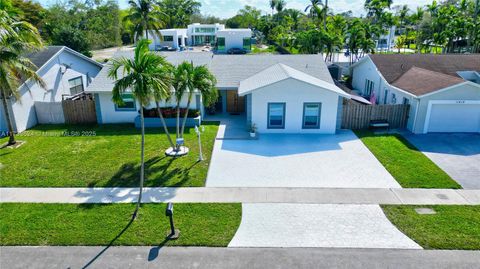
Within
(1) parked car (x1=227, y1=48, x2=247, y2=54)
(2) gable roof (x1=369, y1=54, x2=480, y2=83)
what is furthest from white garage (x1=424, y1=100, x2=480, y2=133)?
(1) parked car (x1=227, y1=48, x2=247, y2=54)

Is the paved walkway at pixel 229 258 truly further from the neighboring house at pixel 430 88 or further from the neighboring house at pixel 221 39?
the neighboring house at pixel 221 39

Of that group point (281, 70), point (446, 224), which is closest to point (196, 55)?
point (281, 70)

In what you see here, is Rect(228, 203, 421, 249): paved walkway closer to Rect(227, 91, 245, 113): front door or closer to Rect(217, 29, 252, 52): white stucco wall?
Rect(227, 91, 245, 113): front door

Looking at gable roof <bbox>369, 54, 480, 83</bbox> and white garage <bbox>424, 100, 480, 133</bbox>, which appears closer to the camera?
white garage <bbox>424, 100, 480, 133</bbox>

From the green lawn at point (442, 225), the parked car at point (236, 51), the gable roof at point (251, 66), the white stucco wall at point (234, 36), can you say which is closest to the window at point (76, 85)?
the gable roof at point (251, 66)

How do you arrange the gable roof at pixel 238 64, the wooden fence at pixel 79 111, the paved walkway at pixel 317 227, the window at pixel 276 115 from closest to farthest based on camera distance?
the paved walkway at pixel 317 227, the window at pixel 276 115, the wooden fence at pixel 79 111, the gable roof at pixel 238 64

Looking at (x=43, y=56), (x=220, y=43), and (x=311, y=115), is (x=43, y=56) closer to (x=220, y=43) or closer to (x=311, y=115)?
(x=311, y=115)

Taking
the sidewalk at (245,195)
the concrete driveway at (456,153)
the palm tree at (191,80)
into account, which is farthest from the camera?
the palm tree at (191,80)
